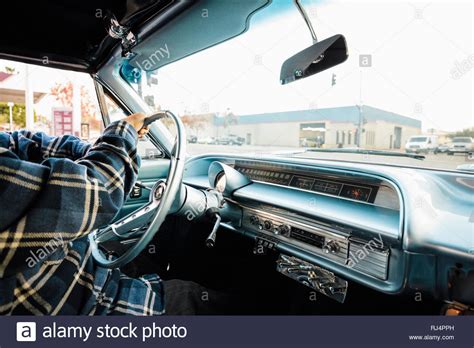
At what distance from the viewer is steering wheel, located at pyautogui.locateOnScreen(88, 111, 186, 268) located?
1.04 m

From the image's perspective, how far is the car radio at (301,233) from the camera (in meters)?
1.39

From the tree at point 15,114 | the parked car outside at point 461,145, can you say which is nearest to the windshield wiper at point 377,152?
the parked car outside at point 461,145

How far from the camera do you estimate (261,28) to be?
1.81 m

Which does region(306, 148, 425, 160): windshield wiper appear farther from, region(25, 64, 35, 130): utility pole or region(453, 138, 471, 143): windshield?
region(25, 64, 35, 130): utility pole

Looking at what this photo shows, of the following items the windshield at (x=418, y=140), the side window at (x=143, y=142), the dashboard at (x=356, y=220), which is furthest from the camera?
the side window at (x=143, y=142)

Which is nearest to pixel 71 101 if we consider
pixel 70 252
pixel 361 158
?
pixel 70 252

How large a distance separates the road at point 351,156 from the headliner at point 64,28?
0.91 meters

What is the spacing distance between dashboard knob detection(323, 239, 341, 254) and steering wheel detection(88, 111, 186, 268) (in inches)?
28.2

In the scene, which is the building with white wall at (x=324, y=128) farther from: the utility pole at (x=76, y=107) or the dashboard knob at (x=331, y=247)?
the utility pole at (x=76, y=107)

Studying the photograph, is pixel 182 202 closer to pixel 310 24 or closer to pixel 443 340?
pixel 310 24

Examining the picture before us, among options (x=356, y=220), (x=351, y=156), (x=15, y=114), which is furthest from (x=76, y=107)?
(x=356, y=220)

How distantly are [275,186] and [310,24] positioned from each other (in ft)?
2.84

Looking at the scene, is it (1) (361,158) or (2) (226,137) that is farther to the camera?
(2) (226,137)

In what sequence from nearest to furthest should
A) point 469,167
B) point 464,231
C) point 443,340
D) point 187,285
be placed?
point 464,231
point 443,340
point 469,167
point 187,285
